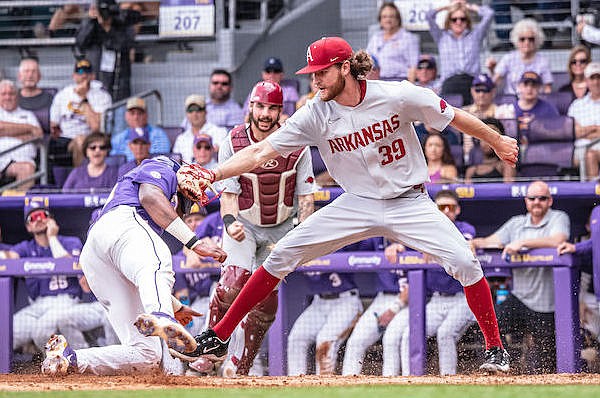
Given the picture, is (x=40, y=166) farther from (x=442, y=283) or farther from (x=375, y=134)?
(x=375, y=134)

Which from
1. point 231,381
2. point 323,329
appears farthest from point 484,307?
point 323,329

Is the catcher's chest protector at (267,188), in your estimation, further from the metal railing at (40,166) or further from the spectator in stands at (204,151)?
the metal railing at (40,166)

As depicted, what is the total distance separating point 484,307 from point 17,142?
6.06 meters

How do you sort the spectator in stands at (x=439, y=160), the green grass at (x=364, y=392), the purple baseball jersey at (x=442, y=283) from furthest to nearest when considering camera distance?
the spectator in stands at (x=439, y=160) < the purple baseball jersey at (x=442, y=283) < the green grass at (x=364, y=392)

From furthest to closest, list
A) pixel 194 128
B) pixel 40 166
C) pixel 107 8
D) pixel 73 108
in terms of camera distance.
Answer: pixel 107 8 → pixel 73 108 → pixel 40 166 → pixel 194 128

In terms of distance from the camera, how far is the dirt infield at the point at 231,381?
17.7 ft

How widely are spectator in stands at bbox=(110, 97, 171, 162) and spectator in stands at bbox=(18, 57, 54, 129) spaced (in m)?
1.22

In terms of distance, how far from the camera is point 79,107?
35.0 ft

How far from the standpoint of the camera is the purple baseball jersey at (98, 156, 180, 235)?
225 inches

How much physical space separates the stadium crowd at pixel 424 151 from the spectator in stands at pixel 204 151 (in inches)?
0.5

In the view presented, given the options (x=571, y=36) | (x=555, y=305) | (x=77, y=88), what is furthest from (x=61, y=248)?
(x=571, y=36)

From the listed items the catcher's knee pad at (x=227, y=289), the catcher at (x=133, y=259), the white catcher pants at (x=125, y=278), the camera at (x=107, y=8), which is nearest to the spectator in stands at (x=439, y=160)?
the catcher's knee pad at (x=227, y=289)

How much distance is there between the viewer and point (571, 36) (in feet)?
36.4

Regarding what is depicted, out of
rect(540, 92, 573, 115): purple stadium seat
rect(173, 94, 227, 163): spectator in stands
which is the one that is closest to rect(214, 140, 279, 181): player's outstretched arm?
rect(173, 94, 227, 163): spectator in stands
